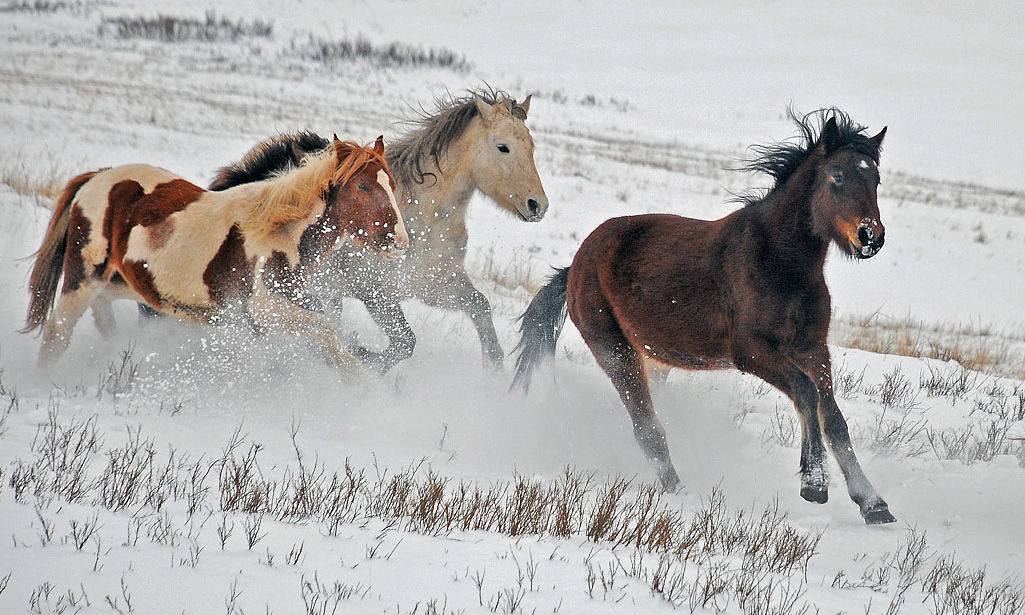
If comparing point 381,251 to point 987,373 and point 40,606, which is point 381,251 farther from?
point 987,373

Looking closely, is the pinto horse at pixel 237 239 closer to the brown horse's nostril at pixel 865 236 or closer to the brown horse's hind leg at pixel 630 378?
the brown horse's hind leg at pixel 630 378

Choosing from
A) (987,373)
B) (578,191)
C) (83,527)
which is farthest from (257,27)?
(83,527)

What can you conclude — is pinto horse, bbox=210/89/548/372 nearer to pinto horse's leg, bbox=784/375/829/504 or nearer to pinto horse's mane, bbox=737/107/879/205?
pinto horse's mane, bbox=737/107/879/205

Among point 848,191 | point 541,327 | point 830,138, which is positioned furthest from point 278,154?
point 848,191

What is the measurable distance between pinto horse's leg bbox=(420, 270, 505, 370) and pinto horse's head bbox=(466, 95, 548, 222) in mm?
746

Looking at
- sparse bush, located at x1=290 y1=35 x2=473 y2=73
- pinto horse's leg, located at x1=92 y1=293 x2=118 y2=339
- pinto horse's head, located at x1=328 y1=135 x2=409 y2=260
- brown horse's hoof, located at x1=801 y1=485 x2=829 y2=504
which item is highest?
pinto horse's head, located at x1=328 y1=135 x2=409 y2=260

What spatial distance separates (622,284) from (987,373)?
16.2 ft

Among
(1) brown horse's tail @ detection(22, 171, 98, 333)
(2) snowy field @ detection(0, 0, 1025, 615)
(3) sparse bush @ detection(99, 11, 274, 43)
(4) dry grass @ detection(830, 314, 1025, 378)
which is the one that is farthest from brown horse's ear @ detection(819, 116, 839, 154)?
(3) sparse bush @ detection(99, 11, 274, 43)

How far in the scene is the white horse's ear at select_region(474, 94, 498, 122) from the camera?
21.8 feet

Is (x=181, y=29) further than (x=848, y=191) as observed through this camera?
Yes

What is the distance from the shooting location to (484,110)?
6699mm

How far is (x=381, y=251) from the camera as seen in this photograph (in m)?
5.44

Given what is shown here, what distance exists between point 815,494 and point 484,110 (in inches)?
152

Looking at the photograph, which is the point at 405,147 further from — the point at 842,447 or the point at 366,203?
the point at 842,447
